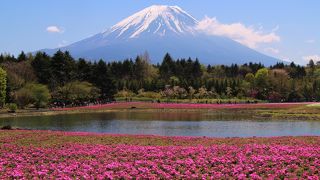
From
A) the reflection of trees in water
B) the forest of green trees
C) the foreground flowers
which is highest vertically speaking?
the forest of green trees

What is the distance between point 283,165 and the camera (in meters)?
15.0

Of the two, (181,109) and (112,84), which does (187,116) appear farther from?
(112,84)

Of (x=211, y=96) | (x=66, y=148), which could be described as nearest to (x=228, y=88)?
(x=211, y=96)

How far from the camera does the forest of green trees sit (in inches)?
3019

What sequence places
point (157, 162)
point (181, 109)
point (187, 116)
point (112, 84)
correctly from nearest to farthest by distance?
point (157, 162) < point (187, 116) < point (181, 109) < point (112, 84)

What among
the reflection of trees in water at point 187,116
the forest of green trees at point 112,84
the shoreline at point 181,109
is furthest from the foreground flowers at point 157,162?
the forest of green trees at point 112,84

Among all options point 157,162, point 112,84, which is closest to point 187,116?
point 157,162

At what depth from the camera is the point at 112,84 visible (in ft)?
316

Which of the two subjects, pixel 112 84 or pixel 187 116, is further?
pixel 112 84

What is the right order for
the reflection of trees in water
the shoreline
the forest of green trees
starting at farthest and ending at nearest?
the forest of green trees → the shoreline → the reflection of trees in water

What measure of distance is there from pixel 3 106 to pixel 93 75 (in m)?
26.8

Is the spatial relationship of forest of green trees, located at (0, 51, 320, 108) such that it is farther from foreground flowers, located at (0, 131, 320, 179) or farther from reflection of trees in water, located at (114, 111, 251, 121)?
foreground flowers, located at (0, 131, 320, 179)

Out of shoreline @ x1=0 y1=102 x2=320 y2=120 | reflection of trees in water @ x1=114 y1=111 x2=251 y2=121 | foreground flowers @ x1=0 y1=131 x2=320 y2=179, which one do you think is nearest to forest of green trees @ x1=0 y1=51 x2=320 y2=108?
shoreline @ x1=0 y1=102 x2=320 y2=120

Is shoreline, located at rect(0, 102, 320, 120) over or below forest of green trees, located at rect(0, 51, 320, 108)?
below
